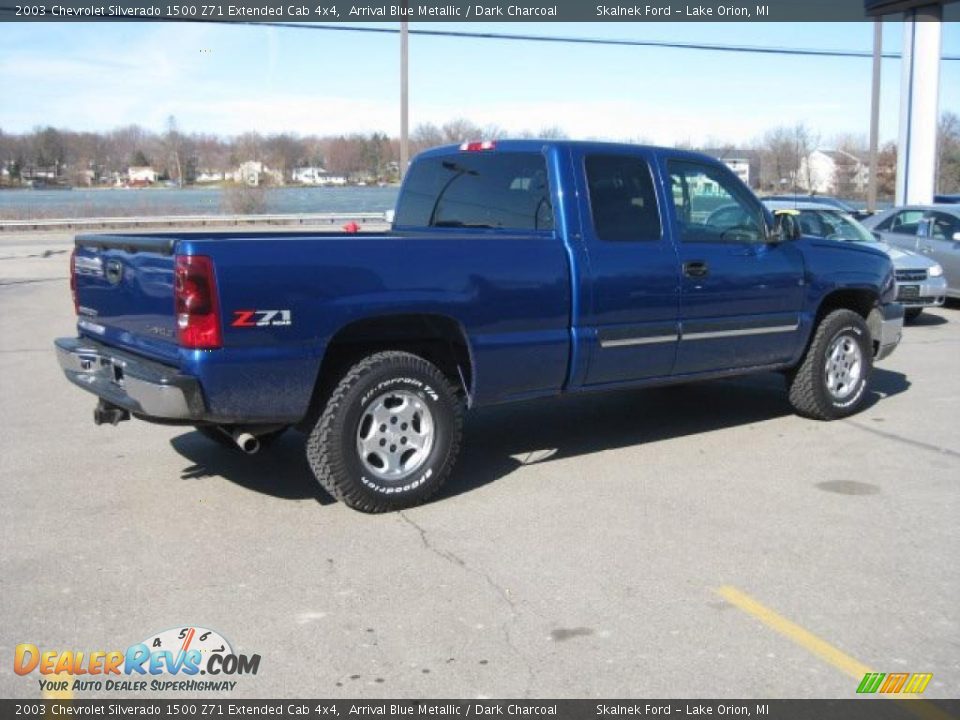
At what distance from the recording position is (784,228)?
23.1ft

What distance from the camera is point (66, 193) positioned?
53062 mm

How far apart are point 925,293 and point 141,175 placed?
49424 millimetres

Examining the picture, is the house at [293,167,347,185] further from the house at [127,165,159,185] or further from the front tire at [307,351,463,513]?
the front tire at [307,351,463,513]

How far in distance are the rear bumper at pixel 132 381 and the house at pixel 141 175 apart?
51.9 metres

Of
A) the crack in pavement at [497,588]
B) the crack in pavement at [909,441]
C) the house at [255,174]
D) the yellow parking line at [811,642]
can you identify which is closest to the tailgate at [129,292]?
the crack in pavement at [497,588]

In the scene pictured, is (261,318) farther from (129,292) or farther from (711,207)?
(711,207)

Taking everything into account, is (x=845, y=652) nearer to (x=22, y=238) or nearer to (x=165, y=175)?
(x=22, y=238)

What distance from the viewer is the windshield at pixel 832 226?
13.6 m

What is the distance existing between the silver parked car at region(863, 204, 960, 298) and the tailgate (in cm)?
1309

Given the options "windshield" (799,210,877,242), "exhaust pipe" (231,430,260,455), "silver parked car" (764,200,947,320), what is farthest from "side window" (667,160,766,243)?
"windshield" (799,210,877,242)

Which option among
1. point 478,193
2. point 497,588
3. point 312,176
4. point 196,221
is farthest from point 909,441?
point 312,176

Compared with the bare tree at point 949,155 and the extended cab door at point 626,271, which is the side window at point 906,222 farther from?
the bare tree at point 949,155

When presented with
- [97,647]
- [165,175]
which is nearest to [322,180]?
[165,175]

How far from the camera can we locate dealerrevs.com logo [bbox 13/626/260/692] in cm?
355
